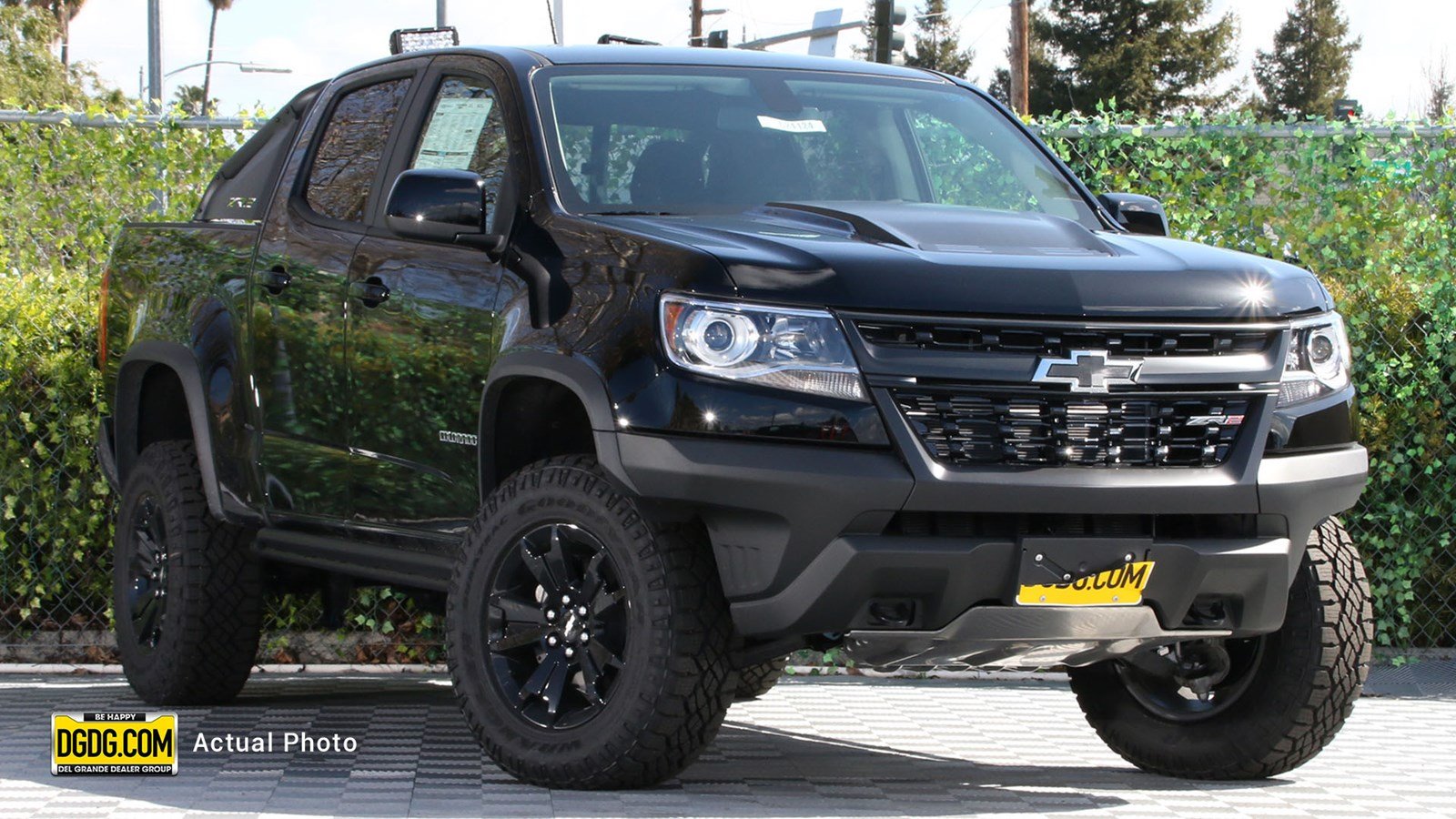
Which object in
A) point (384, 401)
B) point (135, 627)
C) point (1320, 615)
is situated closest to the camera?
point (1320, 615)

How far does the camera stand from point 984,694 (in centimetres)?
865

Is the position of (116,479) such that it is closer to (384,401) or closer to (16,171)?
(384,401)

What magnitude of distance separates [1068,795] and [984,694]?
9.55 ft

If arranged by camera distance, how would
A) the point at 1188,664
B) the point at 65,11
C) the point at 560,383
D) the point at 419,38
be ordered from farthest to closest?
the point at 65,11 < the point at 419,38 < the point at 1188,664 < the point at 560,383

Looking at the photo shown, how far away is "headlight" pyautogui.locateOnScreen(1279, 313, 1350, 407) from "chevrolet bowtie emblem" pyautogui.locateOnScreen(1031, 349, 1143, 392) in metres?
0.48

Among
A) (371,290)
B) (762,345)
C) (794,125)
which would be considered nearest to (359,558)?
(371,290)

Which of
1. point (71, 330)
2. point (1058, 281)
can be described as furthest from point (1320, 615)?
point (71, 330)

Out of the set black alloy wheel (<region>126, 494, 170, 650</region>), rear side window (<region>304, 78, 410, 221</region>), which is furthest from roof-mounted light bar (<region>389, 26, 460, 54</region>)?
black alloy wheel (<region>126, 494, 170, 650</region>)

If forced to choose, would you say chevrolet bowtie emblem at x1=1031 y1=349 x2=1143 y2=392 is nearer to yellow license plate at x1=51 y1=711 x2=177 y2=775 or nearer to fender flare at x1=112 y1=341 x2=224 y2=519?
yellow license plate at x1=51 y1=711 x2=177 y2=775

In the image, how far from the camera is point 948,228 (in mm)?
5461

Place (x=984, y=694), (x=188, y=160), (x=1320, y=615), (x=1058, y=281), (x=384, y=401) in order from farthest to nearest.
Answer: (x=188, y=160) → (x=984, y=694) → (x=384, y=401) → (x=1320, y=615) → (x=1058, y=281)

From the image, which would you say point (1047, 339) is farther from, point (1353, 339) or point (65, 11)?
point (65, 11)

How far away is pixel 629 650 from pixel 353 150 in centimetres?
246

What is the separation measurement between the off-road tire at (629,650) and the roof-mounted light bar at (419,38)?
2330mm
